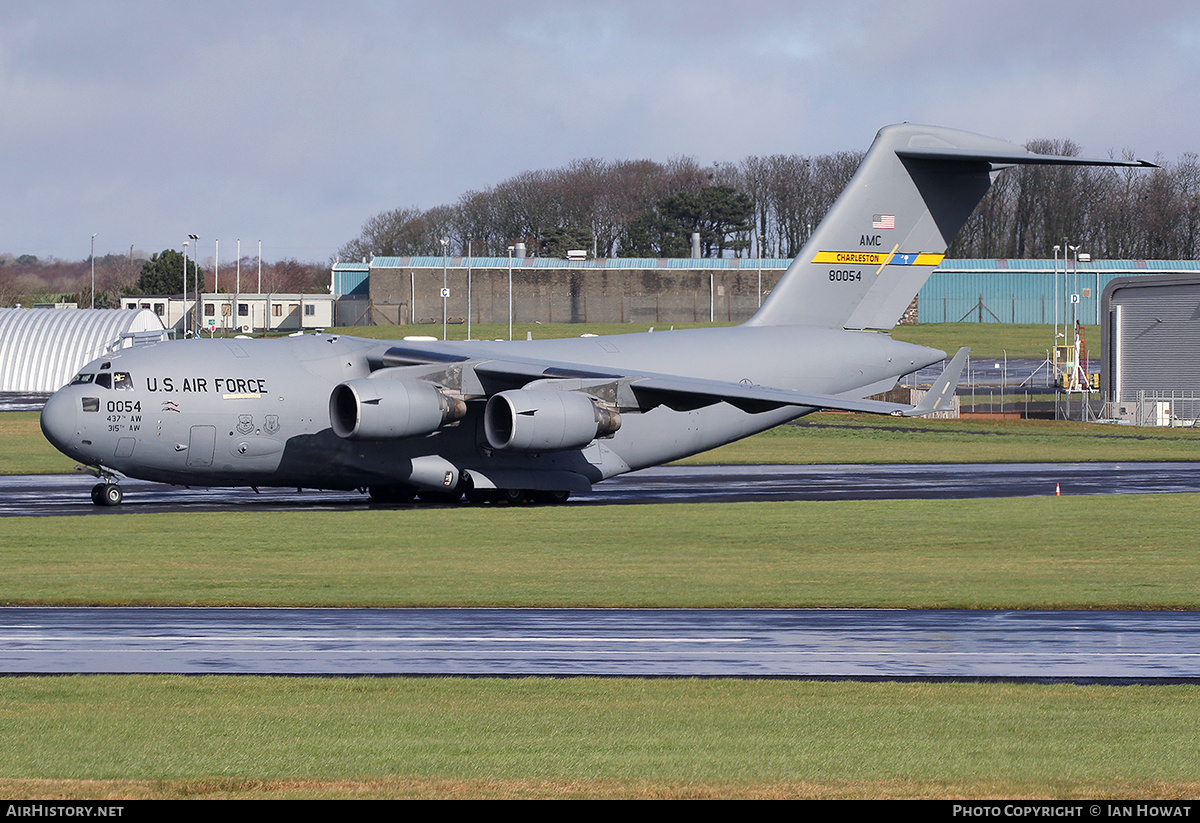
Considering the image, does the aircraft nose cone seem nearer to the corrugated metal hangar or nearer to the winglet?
the winglet

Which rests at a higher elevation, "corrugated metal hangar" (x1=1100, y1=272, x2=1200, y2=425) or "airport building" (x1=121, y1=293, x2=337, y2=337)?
"airport building" (x1=121, y1=293, x2=337, y2=337)

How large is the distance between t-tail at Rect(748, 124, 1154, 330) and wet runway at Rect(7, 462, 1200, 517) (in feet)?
13.0

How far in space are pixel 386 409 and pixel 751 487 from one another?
987 cm

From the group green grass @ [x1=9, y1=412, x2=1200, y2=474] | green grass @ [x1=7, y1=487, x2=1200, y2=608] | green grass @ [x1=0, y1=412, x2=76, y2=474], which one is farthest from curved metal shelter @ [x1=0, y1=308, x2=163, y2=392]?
green grass @ [x1=7, y1=487, x2=1200, y2=608]

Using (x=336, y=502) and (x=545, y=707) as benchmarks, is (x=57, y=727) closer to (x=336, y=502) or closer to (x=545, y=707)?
(x=545, y=707)

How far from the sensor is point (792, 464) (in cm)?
3997

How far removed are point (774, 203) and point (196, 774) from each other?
14074 centimetres

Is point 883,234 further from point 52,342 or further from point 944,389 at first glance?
point 52,342

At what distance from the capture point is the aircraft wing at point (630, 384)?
1014 inches

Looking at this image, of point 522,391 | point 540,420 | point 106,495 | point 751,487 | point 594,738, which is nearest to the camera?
point 594,738

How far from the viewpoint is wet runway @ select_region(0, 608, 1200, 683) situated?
486 inches

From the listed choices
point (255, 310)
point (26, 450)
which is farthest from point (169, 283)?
point (26, 450)

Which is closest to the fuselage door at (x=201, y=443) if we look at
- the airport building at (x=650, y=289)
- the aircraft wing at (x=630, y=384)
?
the aircraft wing at (x=630, y=384)

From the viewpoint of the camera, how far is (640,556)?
20078mm
